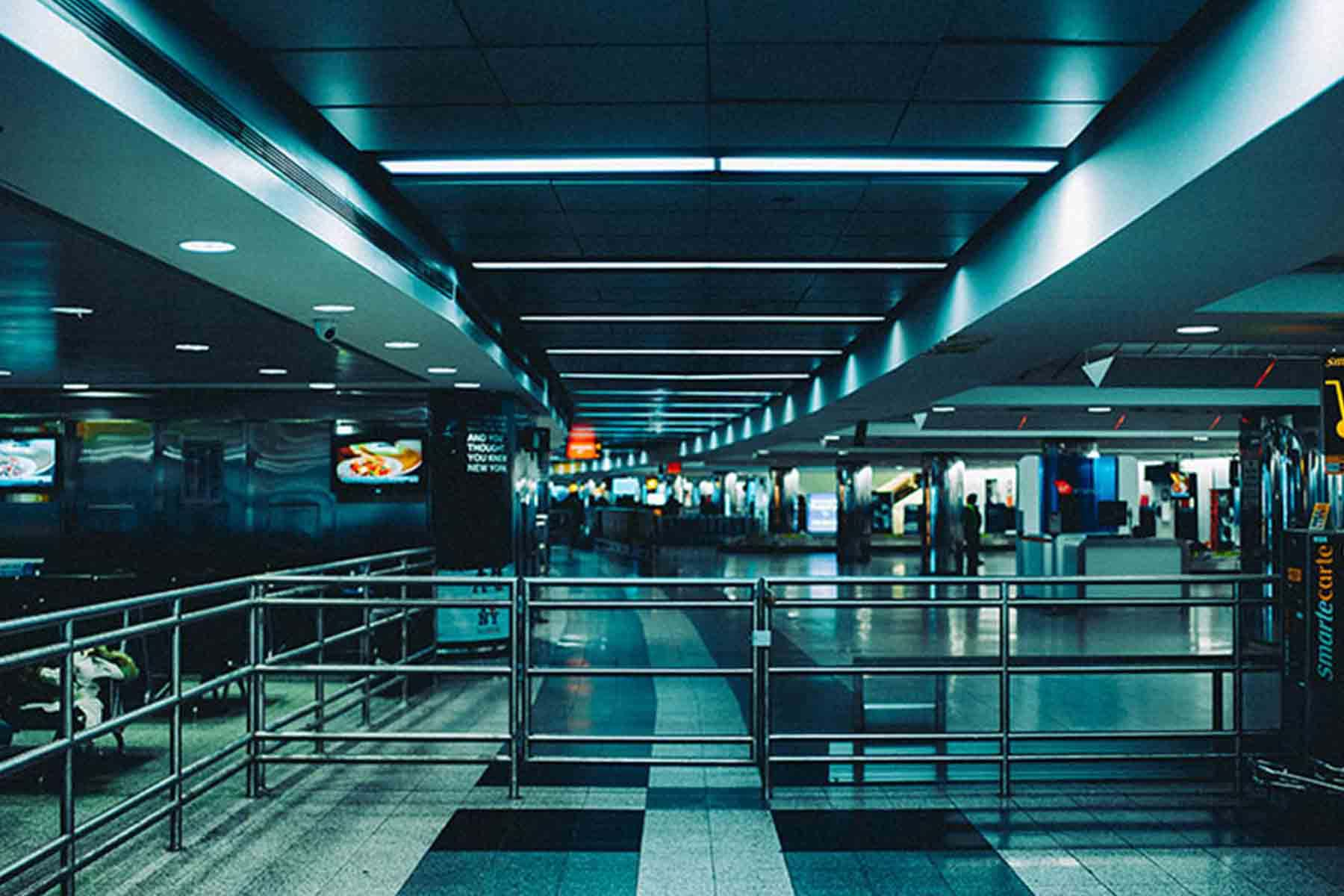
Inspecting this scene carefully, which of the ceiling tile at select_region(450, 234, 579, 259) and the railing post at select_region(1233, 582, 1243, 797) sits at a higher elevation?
the ceiling tile at select_region(450, 234, 579, 259)

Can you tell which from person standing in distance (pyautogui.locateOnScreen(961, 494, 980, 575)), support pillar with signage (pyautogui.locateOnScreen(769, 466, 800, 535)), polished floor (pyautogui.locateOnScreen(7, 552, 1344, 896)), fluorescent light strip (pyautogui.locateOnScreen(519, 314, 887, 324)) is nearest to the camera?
polished floor (pyautogui.locateOnScreen(7, 552, 1344, 896))

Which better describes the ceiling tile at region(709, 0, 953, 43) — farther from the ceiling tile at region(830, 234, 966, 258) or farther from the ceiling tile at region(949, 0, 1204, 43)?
the ceiling tile at region(830, 234, 966, 258)

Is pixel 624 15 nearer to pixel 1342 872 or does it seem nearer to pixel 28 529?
pixel 1342 872

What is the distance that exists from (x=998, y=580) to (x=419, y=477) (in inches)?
306

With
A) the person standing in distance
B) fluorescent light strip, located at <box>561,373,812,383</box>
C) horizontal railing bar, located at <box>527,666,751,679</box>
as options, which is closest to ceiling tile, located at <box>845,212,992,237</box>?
horizontal railing bar, located at <box>527,666,751,679</box>

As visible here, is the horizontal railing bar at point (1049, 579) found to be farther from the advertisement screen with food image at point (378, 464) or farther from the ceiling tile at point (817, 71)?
the advertisement screen with food image at point (378, 464)

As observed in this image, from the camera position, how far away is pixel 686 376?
49.7 feet

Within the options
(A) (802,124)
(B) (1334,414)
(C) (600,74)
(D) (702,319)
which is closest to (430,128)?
(C) (600,74)

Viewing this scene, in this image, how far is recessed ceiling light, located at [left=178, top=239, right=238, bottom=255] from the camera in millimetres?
5156

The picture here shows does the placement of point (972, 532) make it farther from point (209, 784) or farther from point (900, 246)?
point (209, 784)

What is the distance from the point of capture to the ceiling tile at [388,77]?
418 centimetres

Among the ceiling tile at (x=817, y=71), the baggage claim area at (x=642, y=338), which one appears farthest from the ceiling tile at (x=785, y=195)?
the ceiling tile at (x=817, y=71)

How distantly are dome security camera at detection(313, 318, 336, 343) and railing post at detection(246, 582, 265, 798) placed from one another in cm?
201

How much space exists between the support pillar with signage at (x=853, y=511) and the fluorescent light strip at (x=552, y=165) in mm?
25866
